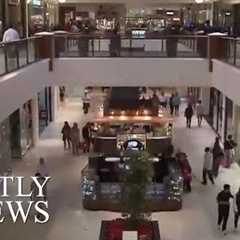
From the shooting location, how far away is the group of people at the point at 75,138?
24281mm

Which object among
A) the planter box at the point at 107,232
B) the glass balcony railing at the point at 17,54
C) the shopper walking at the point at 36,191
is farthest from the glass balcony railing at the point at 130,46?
the planter box at the point at 107,232

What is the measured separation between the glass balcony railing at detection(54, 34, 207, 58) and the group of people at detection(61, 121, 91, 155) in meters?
3.61

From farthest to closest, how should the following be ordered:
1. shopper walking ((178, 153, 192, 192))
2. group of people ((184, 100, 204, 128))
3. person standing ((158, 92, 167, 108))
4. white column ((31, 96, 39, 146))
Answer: person standing ((158, 92, 167, 108)) → group of people ((184, 100, 204, 128)) → white column ((31, 96, 39, 146)) → shopper walking ((178, 153, 192, 192))

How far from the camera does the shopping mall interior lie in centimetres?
1530

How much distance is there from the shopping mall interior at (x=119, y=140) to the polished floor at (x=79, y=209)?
31mm

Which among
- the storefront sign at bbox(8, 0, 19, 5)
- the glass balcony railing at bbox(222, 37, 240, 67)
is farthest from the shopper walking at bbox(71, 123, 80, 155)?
the glass balcony railing at bbox(222, 37, 240, 67)

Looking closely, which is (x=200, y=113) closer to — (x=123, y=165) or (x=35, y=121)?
(x=35, y=121)

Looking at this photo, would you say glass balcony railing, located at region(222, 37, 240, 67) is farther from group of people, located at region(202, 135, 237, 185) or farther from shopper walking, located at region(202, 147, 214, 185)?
shopper walking, located at region(202, 147, 214, 185)

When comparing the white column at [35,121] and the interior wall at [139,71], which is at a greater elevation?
the interior wall at [139,71]

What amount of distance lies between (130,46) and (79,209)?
6.42 m

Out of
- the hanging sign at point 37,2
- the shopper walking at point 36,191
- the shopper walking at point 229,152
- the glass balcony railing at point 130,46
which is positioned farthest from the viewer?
the hanging sign at point 37,2

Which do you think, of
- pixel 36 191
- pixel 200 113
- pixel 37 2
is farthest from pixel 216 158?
pixel 37 2

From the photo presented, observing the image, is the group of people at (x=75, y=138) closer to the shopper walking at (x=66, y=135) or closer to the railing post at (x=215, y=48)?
the shopper walking at (x=66, y=135)

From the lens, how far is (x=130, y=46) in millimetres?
21609
